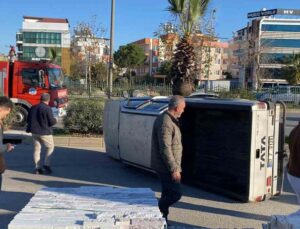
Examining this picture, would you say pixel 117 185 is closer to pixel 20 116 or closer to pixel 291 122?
pixel 20 116

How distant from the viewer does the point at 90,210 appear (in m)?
4.80

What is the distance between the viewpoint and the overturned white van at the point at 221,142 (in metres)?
7.57

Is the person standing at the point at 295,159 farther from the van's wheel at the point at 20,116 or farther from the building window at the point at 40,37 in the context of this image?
the building window at the point at 40,37

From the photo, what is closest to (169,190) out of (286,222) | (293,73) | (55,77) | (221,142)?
(286,222)

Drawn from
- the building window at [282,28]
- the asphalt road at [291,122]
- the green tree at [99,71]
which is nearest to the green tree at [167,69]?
the asphalt road at [291,122]

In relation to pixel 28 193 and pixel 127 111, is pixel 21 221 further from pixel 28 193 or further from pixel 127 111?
pixel 127 111

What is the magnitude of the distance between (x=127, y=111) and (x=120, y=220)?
229 inches

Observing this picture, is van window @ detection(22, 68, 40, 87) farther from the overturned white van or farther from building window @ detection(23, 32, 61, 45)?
building window @ detection(23, 32, 61, 45)

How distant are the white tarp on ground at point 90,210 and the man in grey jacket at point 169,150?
42cm

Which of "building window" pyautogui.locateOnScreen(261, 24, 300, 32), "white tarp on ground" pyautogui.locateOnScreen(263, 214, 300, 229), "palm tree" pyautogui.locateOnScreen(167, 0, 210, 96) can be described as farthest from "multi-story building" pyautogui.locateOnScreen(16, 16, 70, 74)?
"white tarp on ground" pyautogui.locateOnScreen(263, 214, 300, 229)

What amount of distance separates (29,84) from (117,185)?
1093 centimetres

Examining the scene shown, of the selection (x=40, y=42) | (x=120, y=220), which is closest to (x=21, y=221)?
(x=120, y=220)

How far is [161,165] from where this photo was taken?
5895 millimetres

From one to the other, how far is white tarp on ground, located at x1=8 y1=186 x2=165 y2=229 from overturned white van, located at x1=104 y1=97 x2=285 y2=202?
264 centimetres
